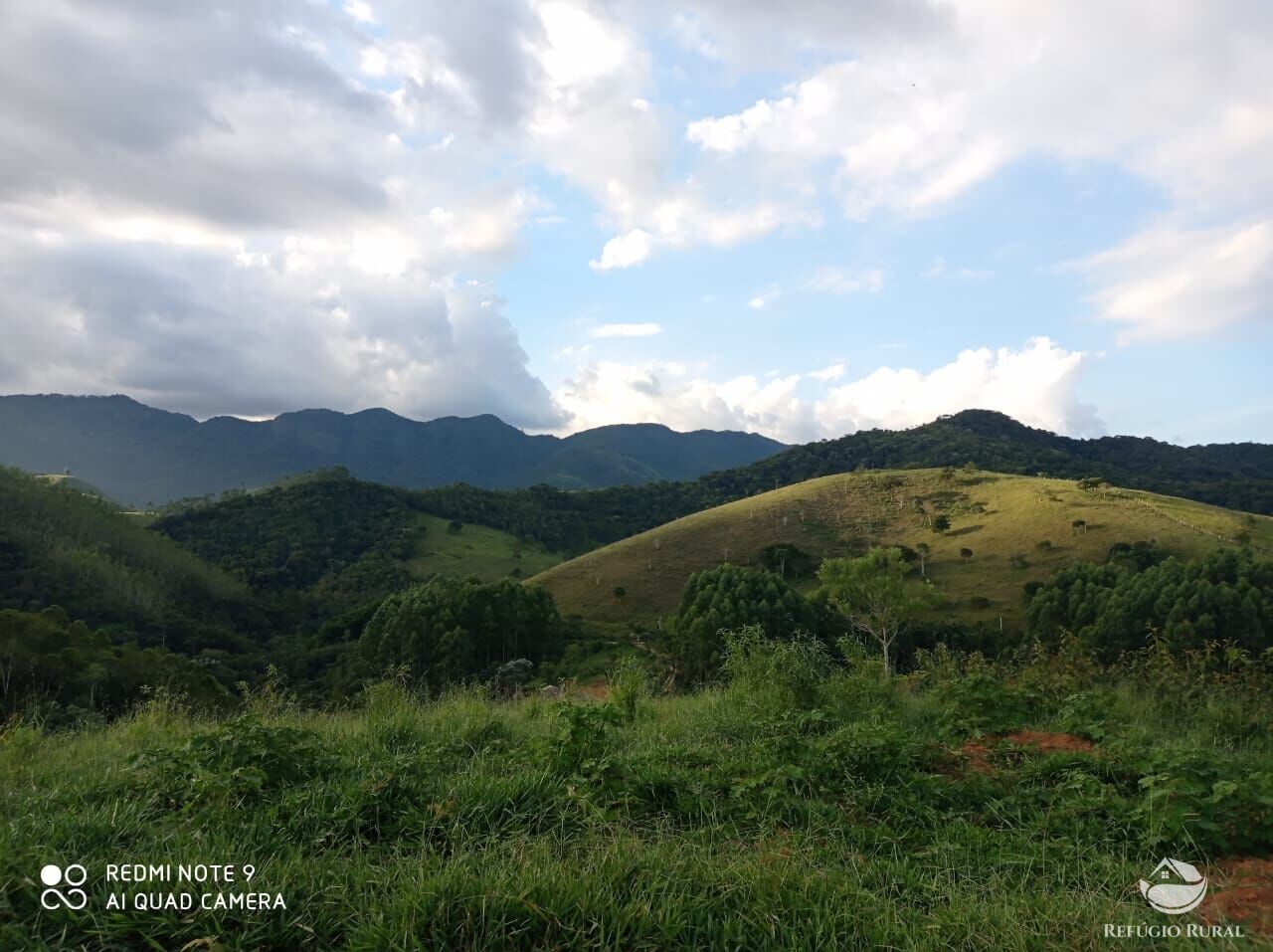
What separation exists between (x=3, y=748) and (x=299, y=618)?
104m

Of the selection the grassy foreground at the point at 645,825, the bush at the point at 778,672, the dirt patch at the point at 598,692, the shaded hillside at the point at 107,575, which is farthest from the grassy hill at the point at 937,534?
the grassy foreground at the point at 645,825

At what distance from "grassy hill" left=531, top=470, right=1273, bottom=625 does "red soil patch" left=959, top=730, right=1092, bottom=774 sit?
194 feet

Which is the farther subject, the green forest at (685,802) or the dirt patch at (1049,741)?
the dirt patch at (1049,741)

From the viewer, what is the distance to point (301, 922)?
3.02 metres

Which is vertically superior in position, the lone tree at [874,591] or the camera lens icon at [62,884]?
the camera lens icon at [62,884]

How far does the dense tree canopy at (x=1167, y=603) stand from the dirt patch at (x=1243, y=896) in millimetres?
45889

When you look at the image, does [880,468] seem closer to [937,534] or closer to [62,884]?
[937,534]

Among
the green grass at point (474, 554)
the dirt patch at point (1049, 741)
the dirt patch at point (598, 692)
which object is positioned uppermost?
the dirt patch at point (1049, 741)

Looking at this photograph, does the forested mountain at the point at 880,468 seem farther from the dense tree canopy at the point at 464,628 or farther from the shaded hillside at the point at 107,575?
the dense tree canopy at the point at 464,628

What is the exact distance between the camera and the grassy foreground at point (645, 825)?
9.94 feet

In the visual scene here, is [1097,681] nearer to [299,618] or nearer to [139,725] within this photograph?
[139,725]

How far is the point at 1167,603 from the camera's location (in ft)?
158

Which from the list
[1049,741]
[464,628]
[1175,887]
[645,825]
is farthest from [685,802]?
[464,628]

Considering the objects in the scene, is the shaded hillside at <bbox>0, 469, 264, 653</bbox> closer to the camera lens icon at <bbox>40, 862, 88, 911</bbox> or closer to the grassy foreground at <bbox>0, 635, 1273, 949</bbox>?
the grassy foreground at <bbox>0, 635, 1273, 949</bbox>
